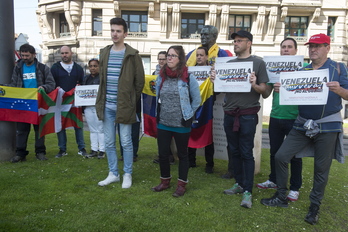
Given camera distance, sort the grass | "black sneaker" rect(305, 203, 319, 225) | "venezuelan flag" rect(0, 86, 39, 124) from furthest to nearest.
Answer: "venezuelan flag" rect(0, 86, 39, 124), "black sneaker" rect(305, 203, 319, 225), the grass

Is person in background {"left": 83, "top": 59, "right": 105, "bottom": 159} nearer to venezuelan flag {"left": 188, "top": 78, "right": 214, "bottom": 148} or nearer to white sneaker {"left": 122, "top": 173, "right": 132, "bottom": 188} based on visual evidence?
white sneaker {"left": 122, "top": 173, "right": 132, "bottom": 188}

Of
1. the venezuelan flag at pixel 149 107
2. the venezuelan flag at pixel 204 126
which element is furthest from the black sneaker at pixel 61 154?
the venezuelan flag at pixel 204 126

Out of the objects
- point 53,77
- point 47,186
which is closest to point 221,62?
point 47,186

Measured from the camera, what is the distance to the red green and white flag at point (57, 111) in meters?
6.23

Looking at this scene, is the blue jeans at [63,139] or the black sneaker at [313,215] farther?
the blue jeans at [63,139]

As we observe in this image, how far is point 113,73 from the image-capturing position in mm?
4539

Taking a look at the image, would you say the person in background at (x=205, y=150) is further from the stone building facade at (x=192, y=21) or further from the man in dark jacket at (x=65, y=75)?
the stone building facade at (x=192, y=21)

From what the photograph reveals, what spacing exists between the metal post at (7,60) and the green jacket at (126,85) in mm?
2571

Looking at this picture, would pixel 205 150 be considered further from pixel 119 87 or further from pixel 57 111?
pixel 57 111

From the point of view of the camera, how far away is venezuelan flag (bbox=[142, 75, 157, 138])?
20.6ft

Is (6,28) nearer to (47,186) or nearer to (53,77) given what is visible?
(53,77)

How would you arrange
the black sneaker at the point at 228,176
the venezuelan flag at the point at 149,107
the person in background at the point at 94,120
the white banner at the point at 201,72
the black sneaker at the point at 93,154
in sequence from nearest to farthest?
the white banner at the point at 201,72 → the black sneaker at the point at 228,176 → the venezuelan flag at the point at 149,107 → the person in background at the point at 94,120 → the black sneaker at the point at 93,154

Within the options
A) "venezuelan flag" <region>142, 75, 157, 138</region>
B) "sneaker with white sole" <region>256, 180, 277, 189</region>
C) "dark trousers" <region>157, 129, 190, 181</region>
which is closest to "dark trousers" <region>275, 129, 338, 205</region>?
"sneaker with white sole" <region>256, 180, 277, 189</region>

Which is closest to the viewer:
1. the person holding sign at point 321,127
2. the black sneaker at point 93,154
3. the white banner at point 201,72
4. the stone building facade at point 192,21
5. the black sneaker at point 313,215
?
the person holding sign at point 321,127
